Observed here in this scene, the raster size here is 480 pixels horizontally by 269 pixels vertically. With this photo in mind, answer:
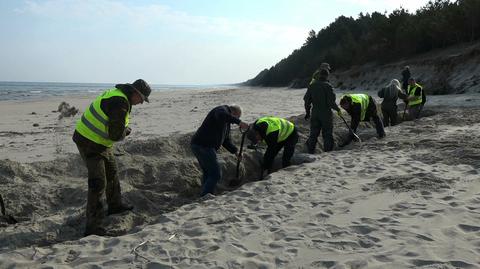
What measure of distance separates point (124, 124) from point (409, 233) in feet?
10.4

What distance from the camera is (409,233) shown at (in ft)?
13.2

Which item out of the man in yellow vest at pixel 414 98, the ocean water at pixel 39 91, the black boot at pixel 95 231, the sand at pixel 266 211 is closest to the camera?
the sand at pixel 266 211

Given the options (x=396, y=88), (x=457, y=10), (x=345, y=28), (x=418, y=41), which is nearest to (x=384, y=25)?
(x=418, y=41)

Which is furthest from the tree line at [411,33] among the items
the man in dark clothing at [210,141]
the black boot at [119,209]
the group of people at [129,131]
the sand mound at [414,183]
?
the black boot at [119,209]

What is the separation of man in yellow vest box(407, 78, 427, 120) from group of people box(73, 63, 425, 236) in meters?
3.50

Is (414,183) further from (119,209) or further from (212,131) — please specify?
(119,209)

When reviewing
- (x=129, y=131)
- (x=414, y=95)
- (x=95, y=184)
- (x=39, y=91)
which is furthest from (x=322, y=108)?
(x=39, y=91)

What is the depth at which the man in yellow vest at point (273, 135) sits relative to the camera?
712 cm

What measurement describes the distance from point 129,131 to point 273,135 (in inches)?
105

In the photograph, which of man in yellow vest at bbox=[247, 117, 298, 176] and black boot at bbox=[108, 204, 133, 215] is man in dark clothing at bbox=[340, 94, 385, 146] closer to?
man in yellow vest at bbox=[247, 117, 298, 176]

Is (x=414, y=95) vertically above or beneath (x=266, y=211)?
above

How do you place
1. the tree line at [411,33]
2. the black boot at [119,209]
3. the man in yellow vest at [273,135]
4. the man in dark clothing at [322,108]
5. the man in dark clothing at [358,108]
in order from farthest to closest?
1. the tree line at [411,33]
2. the man in dark clothing at [358,108]
3. the man in dark clothing at [322,108]
4. the man in yellow vest at [273,135]
5. the black boot at [119,209]

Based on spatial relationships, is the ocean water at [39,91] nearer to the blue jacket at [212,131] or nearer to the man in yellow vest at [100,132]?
the blue jacket at [212,131]

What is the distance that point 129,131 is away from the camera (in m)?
5.33
